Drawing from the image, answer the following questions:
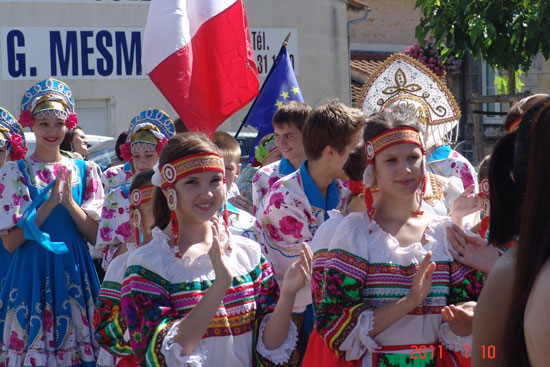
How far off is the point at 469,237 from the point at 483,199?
1.79 ft

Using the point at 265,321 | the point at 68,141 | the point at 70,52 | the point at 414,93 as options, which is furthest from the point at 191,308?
the point at 70,52

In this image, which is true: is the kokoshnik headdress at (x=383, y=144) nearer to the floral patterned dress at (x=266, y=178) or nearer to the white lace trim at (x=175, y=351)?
the white lace trim at (x=175, y=351)

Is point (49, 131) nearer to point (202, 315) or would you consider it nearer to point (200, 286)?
point (200, 286)

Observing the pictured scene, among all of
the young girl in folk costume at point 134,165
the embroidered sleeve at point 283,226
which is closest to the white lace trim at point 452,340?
the embroidered sleeve at point 283,226

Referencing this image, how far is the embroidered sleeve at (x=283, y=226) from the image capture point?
164 inches

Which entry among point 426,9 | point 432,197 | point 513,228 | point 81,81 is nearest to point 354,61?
point 81,81

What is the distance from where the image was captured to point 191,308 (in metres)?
3.15

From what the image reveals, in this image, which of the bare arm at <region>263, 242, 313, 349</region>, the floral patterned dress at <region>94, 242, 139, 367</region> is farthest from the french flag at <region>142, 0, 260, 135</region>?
the bare arm at <region>263, 242, 313, 349</region>

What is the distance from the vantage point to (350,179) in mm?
3746

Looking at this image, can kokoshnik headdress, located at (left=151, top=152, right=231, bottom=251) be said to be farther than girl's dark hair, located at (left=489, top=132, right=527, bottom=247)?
Yes

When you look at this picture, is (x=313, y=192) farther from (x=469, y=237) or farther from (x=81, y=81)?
(x=81, y=81)

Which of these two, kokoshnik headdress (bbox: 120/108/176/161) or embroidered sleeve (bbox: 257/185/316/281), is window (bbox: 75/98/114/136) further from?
embroidered sleeve (bbox: 257/185/316/281)

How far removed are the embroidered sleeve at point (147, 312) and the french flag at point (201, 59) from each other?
243 centimetres

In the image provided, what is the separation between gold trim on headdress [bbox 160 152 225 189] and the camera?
334 cm
